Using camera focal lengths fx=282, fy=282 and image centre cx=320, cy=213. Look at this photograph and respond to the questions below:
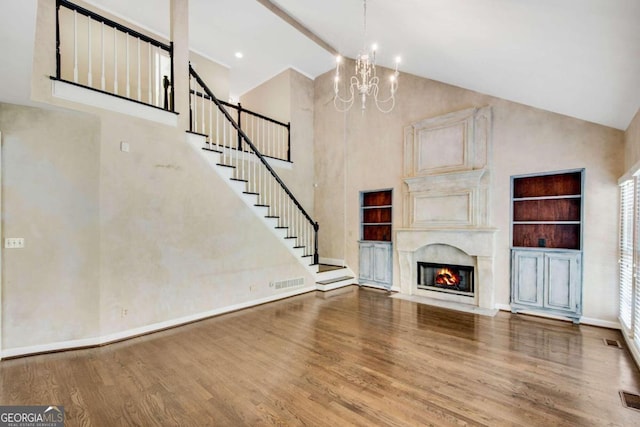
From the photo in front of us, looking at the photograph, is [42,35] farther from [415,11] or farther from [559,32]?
[559,32]

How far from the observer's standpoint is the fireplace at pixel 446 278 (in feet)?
17.9

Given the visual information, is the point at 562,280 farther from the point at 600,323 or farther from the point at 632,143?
the point at 632,143

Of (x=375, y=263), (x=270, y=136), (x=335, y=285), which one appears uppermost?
(x=270, y=136)

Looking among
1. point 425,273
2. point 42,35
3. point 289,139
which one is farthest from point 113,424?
point 289,139

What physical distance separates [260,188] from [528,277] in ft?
16.8

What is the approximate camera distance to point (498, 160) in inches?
195

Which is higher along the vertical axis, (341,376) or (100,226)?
(100,226)

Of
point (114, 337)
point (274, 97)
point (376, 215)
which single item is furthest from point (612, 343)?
point (274, 97)

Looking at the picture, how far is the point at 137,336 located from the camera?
3779mm

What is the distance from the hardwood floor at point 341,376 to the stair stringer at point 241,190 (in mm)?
1853

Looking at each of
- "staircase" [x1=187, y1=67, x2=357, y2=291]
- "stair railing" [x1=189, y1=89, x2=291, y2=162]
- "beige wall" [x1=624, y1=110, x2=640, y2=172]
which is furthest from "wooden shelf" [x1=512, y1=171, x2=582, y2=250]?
"stair railing" [x1=189, y1=89, x2=291, y2=162]

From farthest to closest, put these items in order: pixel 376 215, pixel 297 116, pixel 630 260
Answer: pixel 297 116 < pixel 376 215 < pixel 630 260

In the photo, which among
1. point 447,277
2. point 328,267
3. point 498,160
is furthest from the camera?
point 328,267

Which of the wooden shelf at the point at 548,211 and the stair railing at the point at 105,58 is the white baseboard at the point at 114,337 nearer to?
the stair railing at the point at 105,58
